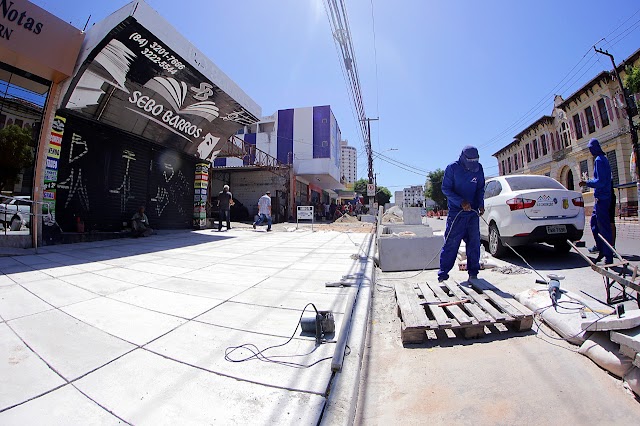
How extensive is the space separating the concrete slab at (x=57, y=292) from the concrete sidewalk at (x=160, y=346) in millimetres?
15

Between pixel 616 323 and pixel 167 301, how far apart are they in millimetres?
3876

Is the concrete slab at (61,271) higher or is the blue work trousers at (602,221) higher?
the blue work trousers at (602,221)

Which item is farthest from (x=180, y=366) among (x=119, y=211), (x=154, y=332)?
(x=119, y=211)

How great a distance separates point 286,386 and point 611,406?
1808 mm

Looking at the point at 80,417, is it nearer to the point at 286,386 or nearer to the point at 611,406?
the point at 286,386

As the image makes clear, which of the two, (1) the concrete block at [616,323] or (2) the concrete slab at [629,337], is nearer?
(2) the concrete slab at [629,337]

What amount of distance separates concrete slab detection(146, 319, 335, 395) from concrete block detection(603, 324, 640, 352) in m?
1.77

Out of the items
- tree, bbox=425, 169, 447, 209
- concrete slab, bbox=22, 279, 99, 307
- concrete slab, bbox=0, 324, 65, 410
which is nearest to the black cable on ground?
concrete slab, bbox=0, 324, 65, 410

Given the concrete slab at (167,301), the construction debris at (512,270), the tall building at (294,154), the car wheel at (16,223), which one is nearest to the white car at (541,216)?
the construction debris at (512,270)

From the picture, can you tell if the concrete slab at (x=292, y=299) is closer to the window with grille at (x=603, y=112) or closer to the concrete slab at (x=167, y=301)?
the concrete slab at (x=167, y=301)

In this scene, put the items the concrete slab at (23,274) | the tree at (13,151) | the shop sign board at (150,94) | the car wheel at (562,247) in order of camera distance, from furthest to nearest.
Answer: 1. the tree at (13,151)
2. the shop sign board at (150,94)
3. the car wheel at (562,247)
4. the concrete slab at (23,274)

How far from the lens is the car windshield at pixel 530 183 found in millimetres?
5192

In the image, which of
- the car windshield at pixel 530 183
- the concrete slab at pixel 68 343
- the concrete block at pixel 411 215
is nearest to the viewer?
the concrete slab at pixel 68 343

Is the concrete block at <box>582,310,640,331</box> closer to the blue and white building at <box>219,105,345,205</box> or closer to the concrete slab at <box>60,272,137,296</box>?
the concrete slab at <box>60,272,137,296</box>
